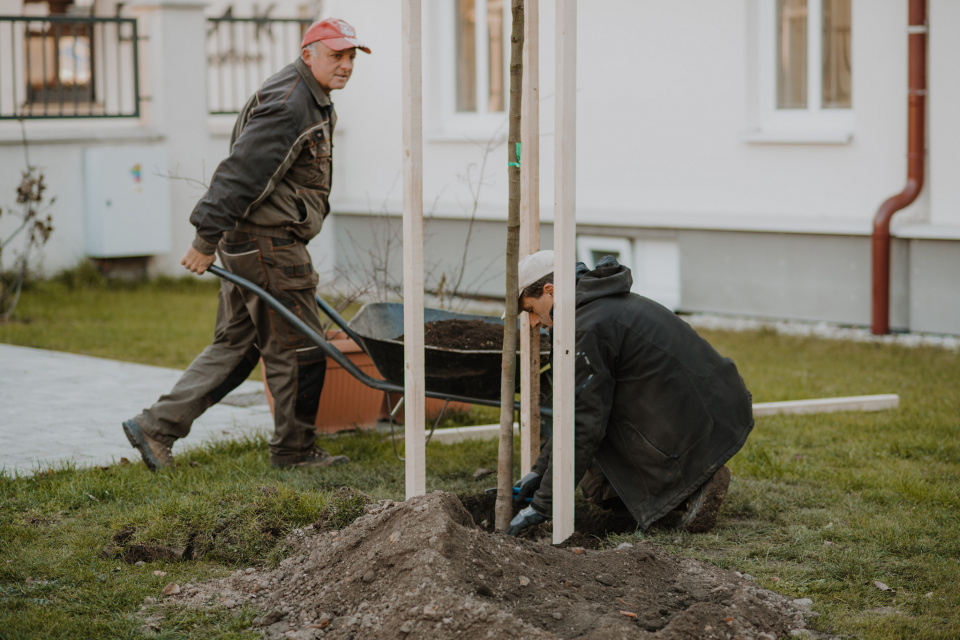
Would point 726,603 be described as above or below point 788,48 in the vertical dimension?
below

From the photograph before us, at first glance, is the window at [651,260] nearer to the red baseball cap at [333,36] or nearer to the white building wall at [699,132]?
the white building wall at [699,132]

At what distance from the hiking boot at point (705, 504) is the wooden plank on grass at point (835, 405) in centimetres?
201

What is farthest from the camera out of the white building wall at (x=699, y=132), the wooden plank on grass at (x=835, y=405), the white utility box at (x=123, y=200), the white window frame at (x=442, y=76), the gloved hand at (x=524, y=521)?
the white window frame at (x=442, y=76)

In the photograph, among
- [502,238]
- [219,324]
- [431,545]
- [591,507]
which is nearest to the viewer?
[431,545]

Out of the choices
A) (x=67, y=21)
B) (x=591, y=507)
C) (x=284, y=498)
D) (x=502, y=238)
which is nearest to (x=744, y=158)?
(x=502, y=238)

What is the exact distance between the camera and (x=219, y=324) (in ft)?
16.8

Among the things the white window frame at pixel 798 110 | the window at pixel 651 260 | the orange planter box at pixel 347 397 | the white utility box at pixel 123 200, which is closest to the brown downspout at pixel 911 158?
the white window frame at pixel 798 110

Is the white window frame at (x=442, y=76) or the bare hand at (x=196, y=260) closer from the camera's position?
the bare hand at (x=196, y=260)

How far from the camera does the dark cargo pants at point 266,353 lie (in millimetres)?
4781

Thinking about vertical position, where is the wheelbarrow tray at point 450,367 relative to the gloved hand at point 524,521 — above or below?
above

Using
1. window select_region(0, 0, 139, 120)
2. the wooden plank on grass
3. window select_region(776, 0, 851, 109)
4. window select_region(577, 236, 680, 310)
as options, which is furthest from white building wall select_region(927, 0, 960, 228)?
window select_region(0, 0, 139, 120)

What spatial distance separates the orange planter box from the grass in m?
0.17

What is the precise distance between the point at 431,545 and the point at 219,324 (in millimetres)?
2327

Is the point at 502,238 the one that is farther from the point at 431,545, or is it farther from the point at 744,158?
the point at 431,545
